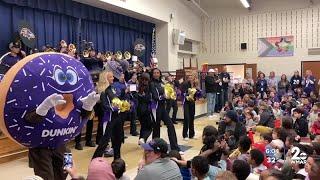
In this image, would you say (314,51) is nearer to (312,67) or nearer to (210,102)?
(312,67)

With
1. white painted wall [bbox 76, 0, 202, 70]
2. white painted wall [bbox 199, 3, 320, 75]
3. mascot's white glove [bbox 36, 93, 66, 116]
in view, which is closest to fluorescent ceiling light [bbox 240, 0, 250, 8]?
white painted wall [bbox 199, 3, 320, 75]

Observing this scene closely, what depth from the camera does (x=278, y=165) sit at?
417cm

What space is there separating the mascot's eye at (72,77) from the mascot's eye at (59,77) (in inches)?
2.2

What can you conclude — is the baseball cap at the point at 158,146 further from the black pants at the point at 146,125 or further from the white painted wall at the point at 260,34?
the white painted wall at the point at 260,34

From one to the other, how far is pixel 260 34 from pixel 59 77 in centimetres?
1505

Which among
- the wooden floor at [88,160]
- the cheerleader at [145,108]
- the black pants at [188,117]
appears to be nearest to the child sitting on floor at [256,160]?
the wooden floor at [88,160]

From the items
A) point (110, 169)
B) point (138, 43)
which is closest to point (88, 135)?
point (110, 169)

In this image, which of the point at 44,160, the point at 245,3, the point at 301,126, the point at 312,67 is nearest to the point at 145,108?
the point at 301,126

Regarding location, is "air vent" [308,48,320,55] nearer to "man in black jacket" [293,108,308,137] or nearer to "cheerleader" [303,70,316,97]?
"cheerleader" [303,70,316,97]

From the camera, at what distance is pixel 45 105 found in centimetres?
298

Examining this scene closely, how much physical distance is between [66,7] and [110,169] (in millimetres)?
7419

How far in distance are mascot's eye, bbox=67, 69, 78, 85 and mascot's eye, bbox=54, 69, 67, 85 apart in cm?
6

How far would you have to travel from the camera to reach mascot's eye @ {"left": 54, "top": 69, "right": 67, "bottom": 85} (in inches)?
127

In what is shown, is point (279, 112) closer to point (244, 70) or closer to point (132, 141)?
point (132, 141)
